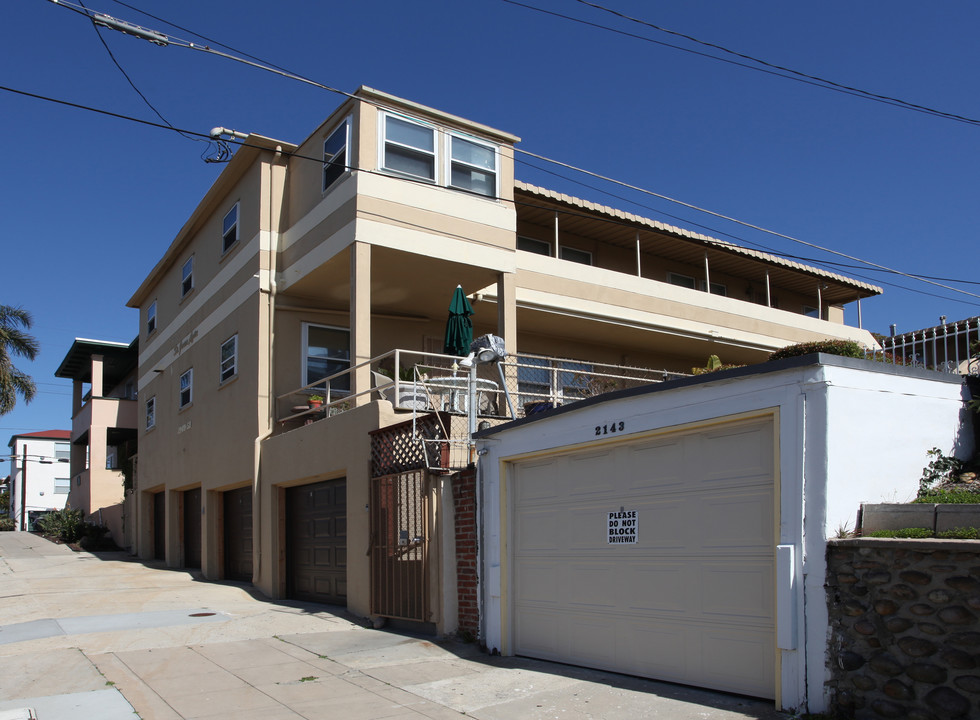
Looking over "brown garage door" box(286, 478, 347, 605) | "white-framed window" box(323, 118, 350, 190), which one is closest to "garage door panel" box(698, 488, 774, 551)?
"brown garage door" box(286, 478, 347, 605)

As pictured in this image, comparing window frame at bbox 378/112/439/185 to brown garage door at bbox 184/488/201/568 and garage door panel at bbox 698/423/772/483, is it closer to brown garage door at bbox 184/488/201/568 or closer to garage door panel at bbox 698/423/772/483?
garage door panel at bbox 698/423/772/483

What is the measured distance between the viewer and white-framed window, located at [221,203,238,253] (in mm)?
18234

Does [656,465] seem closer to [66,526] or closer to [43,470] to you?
[66,526]

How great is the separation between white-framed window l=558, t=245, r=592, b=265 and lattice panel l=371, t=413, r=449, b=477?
35.4 feet

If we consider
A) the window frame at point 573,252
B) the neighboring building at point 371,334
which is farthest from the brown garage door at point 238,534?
the window frame at point 573,252

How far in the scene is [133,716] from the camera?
7188mm

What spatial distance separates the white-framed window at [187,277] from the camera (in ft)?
70.0

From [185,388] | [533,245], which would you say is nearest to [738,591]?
[533,245]

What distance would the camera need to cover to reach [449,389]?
1327 cm

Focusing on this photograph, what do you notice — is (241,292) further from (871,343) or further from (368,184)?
(871,343)

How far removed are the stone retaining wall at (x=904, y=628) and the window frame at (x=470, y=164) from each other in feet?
36.2

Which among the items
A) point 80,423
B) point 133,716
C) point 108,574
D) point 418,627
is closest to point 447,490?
point 418,627

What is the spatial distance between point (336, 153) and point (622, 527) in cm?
974

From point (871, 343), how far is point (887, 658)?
70.7ft
